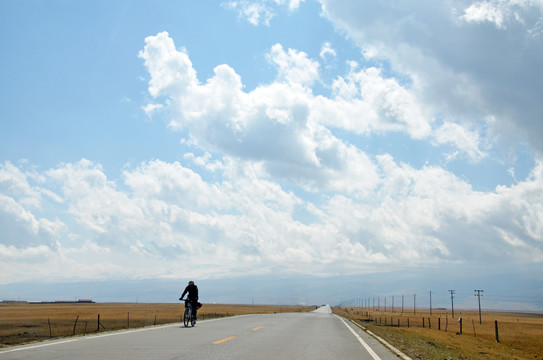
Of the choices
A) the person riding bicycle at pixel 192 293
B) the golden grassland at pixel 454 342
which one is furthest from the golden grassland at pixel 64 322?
the golden grassland at pixel 454 342

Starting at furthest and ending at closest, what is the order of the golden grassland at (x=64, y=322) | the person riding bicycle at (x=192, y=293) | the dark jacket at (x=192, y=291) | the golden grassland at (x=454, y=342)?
the golden grassland at (x=64, y=322) → the dark jacket at (x=192, y=291) → the person riding bicycle at (x=192, y=293) → the golden grassland at (x=454, y=342)

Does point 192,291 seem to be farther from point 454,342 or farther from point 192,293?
point 454,342

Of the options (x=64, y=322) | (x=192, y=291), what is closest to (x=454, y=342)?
(x=192, y=291)

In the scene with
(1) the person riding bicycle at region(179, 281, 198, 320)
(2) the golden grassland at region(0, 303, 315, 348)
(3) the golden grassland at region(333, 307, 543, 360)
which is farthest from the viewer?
(2) the golden grassland at region(0, 303, 315, 348)

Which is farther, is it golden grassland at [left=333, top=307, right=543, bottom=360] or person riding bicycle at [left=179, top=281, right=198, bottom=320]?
person riding bicycle at [left=179, top=281, right=198, bottom=320]

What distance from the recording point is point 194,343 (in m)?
14.4

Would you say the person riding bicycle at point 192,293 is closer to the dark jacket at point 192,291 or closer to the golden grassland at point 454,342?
the dark jacket at point 192,291

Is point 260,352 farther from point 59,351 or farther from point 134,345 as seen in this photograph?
point 59,351

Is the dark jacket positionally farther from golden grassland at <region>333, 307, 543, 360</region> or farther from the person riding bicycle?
golden grassland at <region>333, 307, 543, 360</region>

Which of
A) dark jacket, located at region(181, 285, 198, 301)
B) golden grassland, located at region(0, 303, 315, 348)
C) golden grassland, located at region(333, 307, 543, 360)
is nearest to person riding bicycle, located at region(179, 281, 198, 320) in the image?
dark jacket, located at region(181, 285, 198, 301)

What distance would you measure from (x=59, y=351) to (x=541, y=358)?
37304 mm

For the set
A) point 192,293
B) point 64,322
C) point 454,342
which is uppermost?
point 192,293

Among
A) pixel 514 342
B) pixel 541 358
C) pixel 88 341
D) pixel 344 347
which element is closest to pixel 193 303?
pixel 88 341

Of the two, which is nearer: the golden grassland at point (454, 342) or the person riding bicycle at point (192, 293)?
the golden grassland at point (454, 342)
